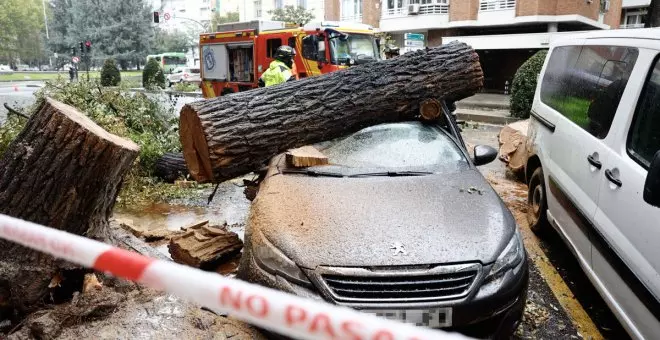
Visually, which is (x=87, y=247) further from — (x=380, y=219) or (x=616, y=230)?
(x=616, y=230)

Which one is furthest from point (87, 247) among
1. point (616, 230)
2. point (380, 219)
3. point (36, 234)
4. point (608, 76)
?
point (608, 76)

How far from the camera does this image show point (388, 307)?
8.16ft

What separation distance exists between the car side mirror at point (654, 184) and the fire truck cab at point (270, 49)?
28.0 ft

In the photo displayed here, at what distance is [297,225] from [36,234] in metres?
1.43

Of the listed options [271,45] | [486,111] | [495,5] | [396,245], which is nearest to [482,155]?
[396,245]

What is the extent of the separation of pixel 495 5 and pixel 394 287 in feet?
74.5

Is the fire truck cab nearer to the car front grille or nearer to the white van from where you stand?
the white van

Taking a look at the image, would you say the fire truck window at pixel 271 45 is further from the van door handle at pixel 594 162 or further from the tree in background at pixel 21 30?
the tree in background at pixel 21 30

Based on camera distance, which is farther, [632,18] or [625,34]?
[632,18]

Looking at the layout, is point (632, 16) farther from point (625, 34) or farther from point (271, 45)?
point (625, 34)

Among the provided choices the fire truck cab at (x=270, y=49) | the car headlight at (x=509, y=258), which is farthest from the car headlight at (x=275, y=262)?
the fire truck cab at (x=270, y=49)

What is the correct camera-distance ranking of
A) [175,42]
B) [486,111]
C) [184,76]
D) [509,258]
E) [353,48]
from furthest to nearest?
[175,42]
[184,76]
[486,111]
[353,48]
[509,258]

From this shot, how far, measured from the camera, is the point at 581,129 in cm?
387

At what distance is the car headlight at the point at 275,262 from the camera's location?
8.66 ft
